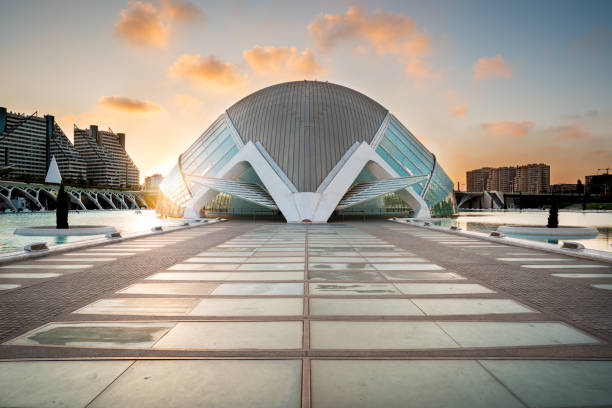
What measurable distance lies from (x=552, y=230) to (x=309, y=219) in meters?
16.3

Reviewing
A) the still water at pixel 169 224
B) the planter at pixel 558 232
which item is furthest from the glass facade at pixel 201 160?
the planter at pixel 558 232

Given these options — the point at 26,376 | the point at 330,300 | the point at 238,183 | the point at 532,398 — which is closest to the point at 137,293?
the point at 26,376

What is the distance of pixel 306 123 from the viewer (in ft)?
119

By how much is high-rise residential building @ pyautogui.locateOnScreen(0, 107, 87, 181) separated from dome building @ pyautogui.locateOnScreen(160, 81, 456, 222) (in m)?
118

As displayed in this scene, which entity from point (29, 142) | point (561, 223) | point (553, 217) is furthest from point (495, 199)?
point (29, 142)

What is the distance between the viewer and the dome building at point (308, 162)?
29.9 metres

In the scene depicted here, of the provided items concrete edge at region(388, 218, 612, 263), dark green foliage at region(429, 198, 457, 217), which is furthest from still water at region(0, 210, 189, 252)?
dark green foliage at region(429, 198, 457, 217)

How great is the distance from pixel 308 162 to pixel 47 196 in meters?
79.6

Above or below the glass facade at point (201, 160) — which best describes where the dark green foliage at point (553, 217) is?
below

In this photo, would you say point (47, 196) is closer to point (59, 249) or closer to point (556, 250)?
point (59, 249)

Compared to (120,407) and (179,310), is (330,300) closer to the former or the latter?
(179,310)

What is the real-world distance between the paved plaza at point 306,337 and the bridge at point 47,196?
76.4 metres

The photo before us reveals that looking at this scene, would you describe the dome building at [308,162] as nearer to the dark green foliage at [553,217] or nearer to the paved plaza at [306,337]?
the dark green foliage at [553,217]

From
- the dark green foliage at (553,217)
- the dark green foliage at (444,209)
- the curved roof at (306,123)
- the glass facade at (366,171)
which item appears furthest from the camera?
the dark green foliage at (444,209)
